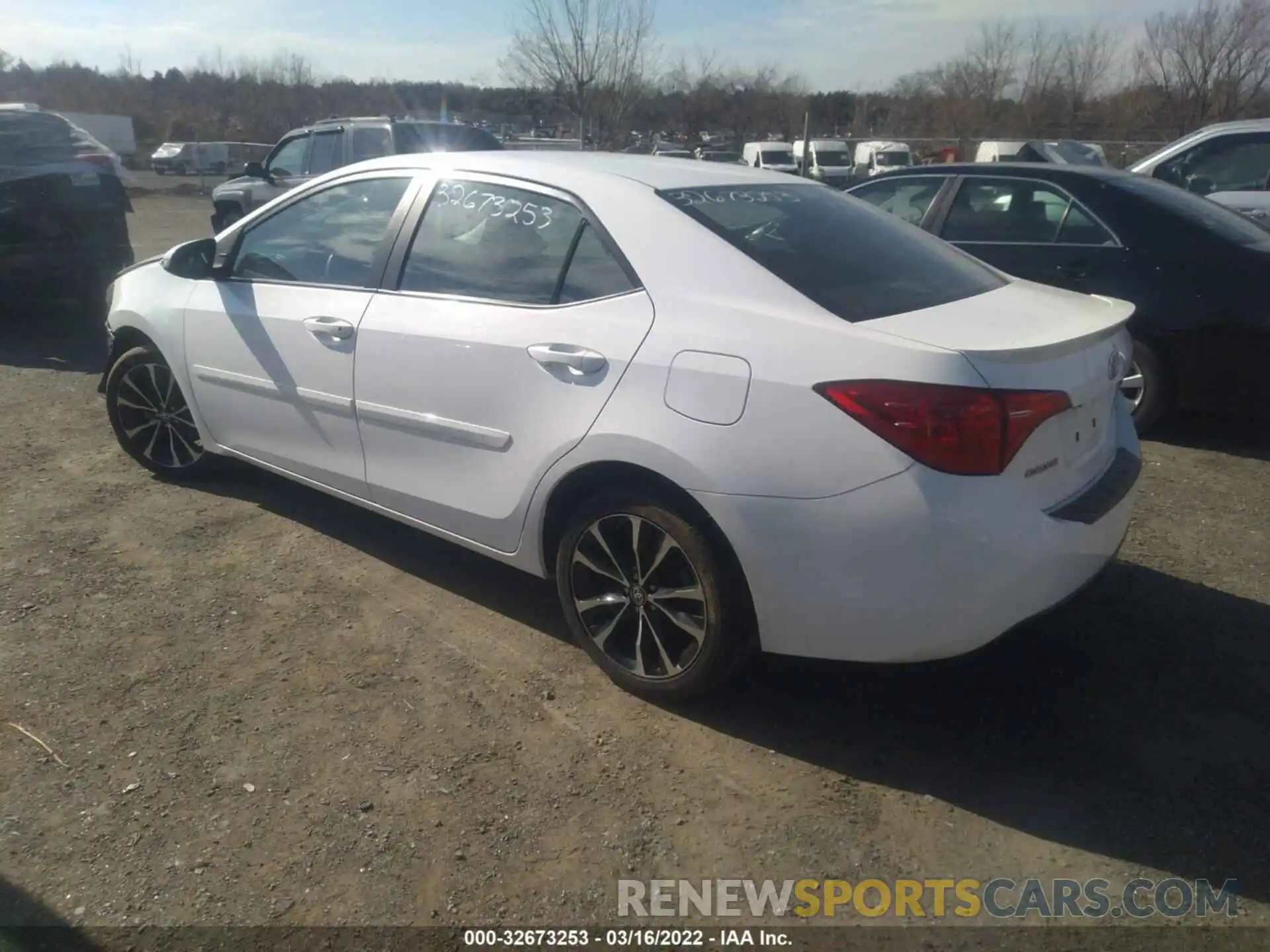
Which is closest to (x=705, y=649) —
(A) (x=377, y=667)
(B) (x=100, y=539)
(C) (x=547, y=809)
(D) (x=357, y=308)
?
(C) (x=547, y=809)

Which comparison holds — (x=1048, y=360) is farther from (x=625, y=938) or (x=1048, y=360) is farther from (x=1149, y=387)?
(x=1149, y=387)

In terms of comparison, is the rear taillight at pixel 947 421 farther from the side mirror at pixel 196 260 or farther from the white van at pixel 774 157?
the white van at pixel 774 157

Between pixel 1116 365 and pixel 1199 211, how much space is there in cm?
331

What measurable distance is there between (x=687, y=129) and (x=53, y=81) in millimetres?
40436

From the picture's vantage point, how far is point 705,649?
9.77 feet

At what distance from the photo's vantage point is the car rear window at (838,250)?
296 centimetres

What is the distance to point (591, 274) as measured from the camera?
10.5 ft

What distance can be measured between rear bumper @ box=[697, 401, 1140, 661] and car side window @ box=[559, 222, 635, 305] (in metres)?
0.79

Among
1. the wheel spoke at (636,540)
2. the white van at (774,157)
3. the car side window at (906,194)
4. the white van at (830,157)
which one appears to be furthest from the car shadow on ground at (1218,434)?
the white van at (774,157)

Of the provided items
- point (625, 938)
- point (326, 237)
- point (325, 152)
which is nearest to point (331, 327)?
point (326, 237)

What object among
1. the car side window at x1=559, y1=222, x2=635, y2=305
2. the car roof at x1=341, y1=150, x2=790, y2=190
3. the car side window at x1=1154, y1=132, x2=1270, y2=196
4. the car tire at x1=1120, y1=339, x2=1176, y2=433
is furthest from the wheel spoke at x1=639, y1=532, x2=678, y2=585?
the car side window at x1=1154, y1=132, x2=1270, y2=196

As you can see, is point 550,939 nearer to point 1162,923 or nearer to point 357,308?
point 1162,923

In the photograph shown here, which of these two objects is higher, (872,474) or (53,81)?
(53,81)

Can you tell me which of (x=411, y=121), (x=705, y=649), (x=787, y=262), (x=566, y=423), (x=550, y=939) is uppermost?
(x=411, y=121)
